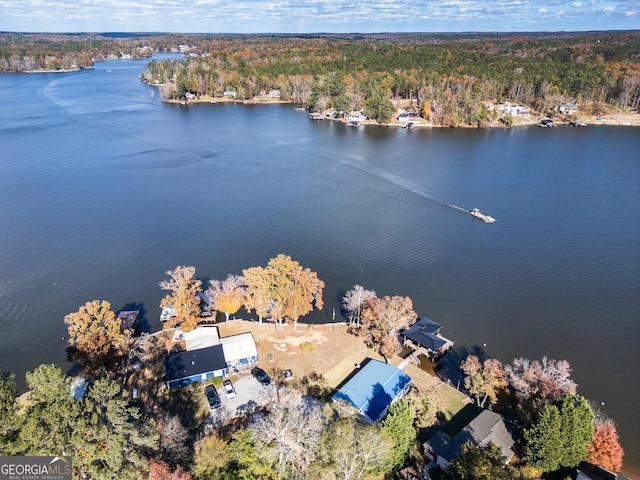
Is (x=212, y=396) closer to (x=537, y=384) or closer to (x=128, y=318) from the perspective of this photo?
(x=128, y=318)

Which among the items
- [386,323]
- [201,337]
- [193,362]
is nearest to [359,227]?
[386,323]

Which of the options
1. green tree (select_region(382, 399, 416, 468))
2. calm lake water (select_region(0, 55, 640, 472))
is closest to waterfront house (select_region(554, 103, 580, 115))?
calm lake water (select_region(0, 55, 640, 472))

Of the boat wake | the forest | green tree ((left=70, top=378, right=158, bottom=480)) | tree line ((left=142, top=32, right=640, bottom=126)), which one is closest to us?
green tree ((left=70, top=378, right=158, bottom=480))

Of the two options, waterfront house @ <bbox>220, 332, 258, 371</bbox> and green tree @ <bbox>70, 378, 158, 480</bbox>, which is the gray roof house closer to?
waterfront house @ <bbox>220, 332, 258, 371</bbox>

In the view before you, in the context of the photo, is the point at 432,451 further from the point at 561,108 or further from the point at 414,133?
the point at 561,108

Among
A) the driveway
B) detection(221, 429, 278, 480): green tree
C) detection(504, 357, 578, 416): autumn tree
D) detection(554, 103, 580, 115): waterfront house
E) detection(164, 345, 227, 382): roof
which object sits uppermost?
detection(554, 103, 580, 115): waterfront house

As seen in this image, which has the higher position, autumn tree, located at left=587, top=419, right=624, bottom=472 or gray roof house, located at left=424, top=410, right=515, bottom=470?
autumn tree, located at left=587, top=419, right=624, bottom=472

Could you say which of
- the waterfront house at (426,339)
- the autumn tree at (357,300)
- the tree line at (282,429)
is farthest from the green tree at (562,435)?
the autumn tree at (357,300)

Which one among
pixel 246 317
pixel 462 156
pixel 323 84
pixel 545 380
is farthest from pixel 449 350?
pixel 323 84
